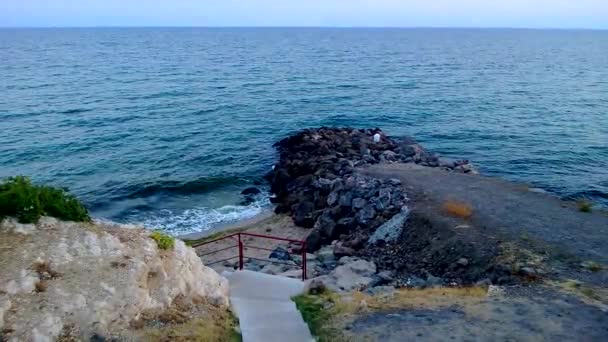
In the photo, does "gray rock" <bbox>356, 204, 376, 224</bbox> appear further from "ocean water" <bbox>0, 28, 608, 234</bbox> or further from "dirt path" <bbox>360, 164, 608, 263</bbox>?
"ocean water" <bbox>0, 28, 608, 234</bbox>

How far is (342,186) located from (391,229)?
5.94 m

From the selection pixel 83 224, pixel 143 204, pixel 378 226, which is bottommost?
pixel 143 204

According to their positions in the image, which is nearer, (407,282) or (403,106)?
(407,282)

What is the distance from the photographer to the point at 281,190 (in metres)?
31.2

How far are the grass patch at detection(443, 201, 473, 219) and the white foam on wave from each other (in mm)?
10978

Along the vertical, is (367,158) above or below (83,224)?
below

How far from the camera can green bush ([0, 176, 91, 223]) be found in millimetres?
12056

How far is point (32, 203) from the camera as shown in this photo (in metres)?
12.3

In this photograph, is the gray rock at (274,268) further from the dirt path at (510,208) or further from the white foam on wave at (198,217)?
the white foam on wave at (198,217)

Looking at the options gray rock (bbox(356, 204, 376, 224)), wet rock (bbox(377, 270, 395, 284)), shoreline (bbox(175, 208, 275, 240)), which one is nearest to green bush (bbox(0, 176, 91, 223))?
wet rock (bbox(377, 270, 395, 284))

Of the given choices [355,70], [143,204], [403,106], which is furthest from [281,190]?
[355,70]

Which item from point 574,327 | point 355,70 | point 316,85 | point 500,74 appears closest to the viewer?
point 574,327

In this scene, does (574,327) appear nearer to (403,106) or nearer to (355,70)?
(403,106)

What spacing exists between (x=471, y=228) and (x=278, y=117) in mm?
32952
